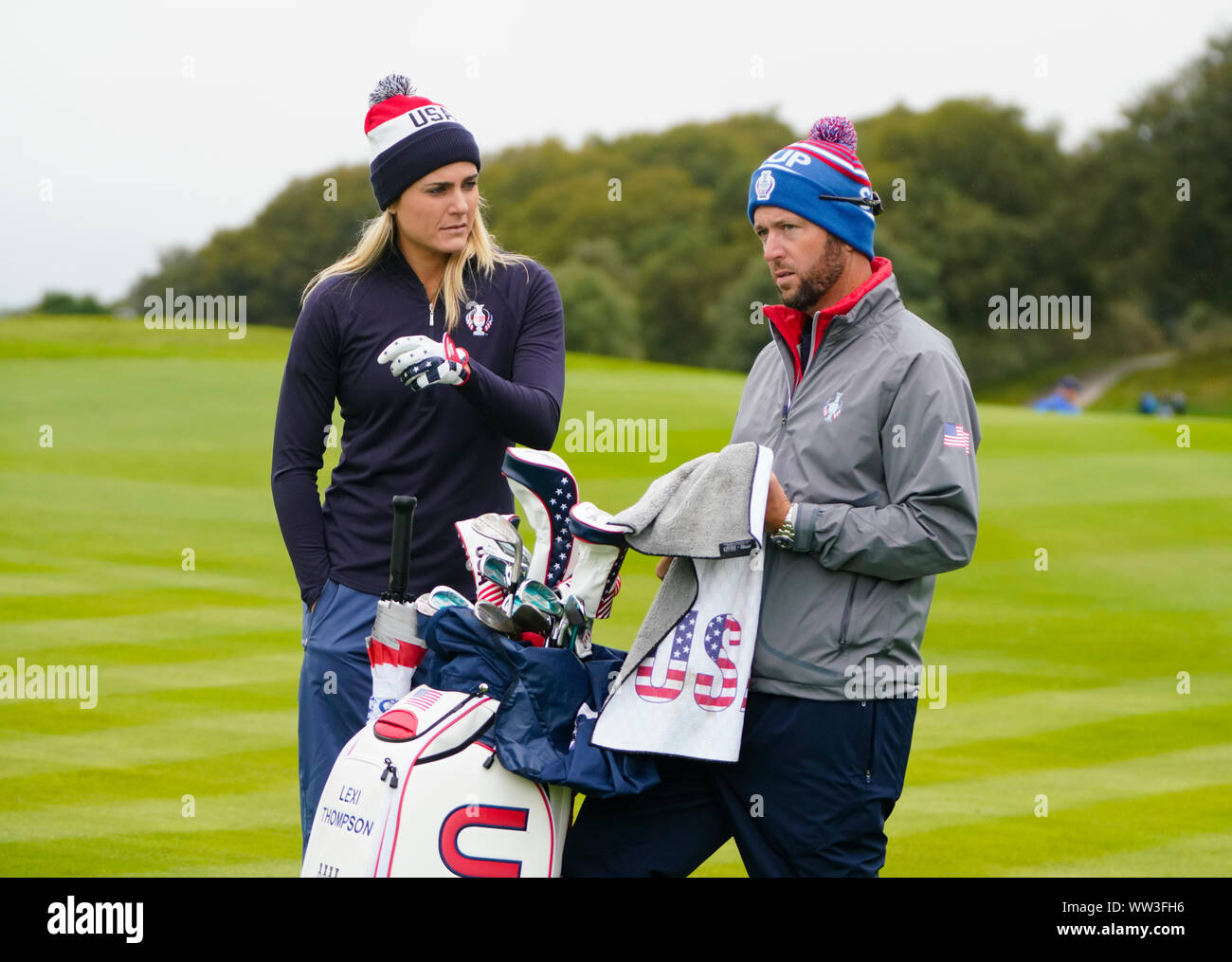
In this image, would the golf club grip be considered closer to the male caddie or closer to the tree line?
the male caddie

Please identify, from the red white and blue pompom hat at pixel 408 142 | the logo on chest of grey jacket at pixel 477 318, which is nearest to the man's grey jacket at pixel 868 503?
the logo on chest of grey jacket at pixel 477 318

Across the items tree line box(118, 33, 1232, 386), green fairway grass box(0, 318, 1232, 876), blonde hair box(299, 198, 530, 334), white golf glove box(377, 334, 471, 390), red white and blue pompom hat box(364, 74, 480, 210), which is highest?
tree line box(118, 33, 1232, 386)

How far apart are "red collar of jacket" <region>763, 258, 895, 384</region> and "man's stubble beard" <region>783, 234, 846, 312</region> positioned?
0.04 meters

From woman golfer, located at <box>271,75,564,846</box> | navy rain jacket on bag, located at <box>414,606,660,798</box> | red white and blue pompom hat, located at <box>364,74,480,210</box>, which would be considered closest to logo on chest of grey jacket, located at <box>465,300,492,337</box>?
woman golfer, located at <box>271,75,564,846</box>

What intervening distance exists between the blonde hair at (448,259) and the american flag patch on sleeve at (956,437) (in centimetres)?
114

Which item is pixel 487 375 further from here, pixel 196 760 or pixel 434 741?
pixel 196 760

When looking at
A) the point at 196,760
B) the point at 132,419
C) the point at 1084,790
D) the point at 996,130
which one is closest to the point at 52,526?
the point at 132,419

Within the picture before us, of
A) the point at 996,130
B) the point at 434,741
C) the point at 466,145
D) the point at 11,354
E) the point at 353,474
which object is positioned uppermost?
the point at 996,130

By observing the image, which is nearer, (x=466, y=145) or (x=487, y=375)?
(x=487, y=375)

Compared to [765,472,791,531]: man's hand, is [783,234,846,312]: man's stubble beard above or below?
above

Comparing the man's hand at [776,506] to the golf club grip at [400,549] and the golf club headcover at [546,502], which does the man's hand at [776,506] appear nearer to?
the golf club headcover at [546,502]

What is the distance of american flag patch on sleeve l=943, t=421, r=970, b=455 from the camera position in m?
2.99

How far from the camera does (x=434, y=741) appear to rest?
2963 millimetres

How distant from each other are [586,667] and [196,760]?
4359 mm
